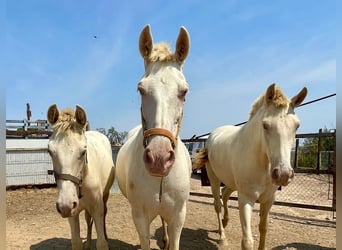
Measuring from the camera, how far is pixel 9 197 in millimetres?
8023

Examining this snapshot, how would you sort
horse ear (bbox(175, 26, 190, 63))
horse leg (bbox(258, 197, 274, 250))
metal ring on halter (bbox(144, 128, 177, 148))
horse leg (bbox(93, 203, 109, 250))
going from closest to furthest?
metal ring on halter (bbox(144, 128, 177, 148)), horse ear (bbox(175, 26, 190, 63)), horse leg (bbox(93, 203, 109, 250)), horse leg (bbox(258, 197, 274, 250))

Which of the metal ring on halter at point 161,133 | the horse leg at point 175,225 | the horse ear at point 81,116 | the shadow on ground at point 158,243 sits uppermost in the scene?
the horse ear at point 81,116

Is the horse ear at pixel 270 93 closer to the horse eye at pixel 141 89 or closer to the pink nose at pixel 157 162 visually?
the horse eye at pixel 141 89

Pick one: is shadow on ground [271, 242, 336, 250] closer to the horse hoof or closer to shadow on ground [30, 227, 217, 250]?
A: the horse hoof

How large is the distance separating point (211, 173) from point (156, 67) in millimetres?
3258

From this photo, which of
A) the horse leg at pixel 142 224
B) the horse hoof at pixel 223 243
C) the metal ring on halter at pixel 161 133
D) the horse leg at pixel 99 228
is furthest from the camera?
the horse hoof at pixel 223 243

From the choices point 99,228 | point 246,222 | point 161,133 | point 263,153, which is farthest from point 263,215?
point 161,133

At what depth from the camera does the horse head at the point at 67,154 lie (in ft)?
7.93

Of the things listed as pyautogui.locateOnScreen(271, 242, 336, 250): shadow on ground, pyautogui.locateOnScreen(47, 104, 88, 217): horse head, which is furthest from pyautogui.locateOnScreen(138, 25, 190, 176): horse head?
pyautogui.locateOnScreen(271, 242, 336, 250): shadow on ground

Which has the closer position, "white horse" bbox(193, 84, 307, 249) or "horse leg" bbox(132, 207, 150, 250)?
"horse leg" bbox(132, 207, 150, 250)

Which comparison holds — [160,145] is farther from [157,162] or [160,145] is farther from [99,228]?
[99,228]

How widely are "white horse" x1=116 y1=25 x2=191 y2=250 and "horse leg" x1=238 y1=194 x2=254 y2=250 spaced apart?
887 millimetres

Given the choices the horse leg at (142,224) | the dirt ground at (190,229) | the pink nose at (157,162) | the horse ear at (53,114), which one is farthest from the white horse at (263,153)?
the horse ear at (53,114)

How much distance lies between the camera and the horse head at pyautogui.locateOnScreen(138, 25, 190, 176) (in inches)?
67.8
